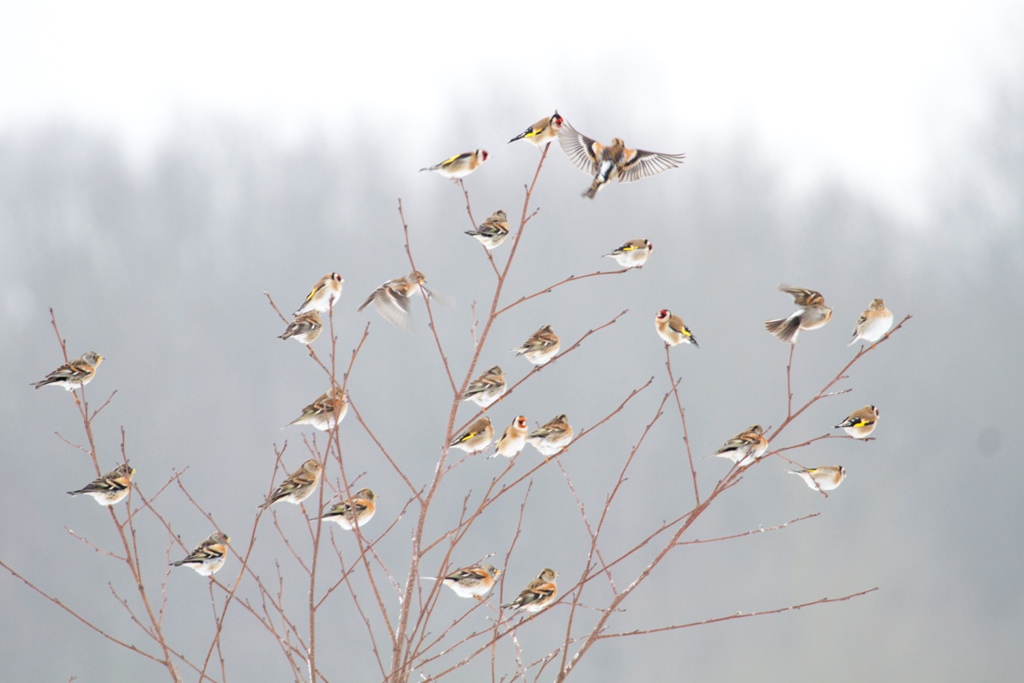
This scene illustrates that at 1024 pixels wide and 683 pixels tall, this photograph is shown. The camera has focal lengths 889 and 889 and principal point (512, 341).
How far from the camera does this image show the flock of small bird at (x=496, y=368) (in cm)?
208

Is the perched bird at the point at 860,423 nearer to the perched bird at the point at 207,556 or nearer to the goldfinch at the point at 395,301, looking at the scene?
the goldfinch at the point at 395,301

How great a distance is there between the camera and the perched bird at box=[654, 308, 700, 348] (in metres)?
2.32

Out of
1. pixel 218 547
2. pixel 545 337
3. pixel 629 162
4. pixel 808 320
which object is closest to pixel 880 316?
pixel 808 320

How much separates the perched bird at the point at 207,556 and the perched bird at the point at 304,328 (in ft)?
1.76

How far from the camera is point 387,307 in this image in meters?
2.13

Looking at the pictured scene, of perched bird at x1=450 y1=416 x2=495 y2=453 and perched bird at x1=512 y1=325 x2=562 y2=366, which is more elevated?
perched bird at x1=512 y1=325 x2=562 y2=366

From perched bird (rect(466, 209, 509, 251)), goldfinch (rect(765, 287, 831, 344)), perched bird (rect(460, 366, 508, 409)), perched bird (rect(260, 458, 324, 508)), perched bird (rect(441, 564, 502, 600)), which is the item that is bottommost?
perched bird (rect(441, 564, 502, 600))

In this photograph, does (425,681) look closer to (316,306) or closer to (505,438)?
(505,438)

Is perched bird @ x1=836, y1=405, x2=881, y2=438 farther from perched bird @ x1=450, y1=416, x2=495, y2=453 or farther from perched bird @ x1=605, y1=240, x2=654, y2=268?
perched bird @ x1=450, y1=416, x2=495, y2=453

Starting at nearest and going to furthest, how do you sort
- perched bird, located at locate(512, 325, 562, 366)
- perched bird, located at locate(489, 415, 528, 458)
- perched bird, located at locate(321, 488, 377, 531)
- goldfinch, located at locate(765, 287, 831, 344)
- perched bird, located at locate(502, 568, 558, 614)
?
perched bird, located at locate(321, 488, 377, 531), goldfinch, located at locate(765, 287, 831, 344), perched bird, located at locate(502, 568, 558, 614), perched bird, located at locate(489, 415, 528, 458), perched bird, located at locate(512, 325, 562, 366)

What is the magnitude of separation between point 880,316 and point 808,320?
40cm

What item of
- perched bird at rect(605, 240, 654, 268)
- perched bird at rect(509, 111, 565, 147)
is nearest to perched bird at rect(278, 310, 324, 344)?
perched bird at rect(509, 111, 565, 147)

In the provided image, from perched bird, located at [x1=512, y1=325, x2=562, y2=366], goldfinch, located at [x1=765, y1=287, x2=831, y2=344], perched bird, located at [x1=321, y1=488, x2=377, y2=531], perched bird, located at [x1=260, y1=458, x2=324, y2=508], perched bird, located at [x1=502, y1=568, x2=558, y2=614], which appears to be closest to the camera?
perched bird, located at [x1=321, y1=488, x2=377, y2=531]

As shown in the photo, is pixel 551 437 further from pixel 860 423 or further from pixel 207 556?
pixel 207 556
